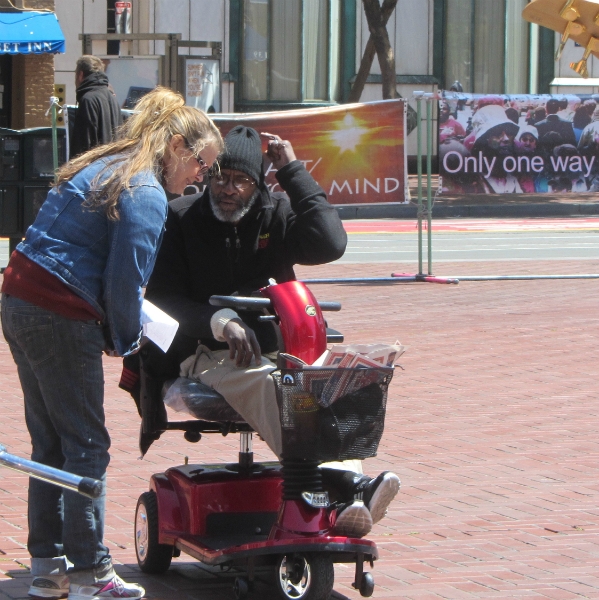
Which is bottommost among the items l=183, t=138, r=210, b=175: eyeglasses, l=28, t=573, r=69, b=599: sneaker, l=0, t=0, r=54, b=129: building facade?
l=28, t=573, r=69, b=599: sneaker

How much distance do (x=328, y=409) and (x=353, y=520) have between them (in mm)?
368

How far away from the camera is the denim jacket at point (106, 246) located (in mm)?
A: 3914

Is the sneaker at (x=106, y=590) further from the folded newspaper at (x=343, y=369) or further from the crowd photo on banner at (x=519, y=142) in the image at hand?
the crowd photo on banner at (x=519, y=142)

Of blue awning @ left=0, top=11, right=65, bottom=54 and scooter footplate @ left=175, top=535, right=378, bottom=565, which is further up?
blue awning @ left=0, top=11, right=65, bottom=54

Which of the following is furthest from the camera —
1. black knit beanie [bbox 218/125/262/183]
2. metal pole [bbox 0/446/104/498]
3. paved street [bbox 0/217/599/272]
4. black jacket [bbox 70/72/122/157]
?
paved street [bbox 0/217/599/272]

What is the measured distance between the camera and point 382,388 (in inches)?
160

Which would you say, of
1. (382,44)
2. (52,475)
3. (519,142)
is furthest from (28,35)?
(52,475)

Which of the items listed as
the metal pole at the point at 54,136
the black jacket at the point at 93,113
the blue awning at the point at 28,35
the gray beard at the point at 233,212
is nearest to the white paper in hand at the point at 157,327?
the gray beard at the point at 233,212

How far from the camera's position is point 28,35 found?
73.0 ft

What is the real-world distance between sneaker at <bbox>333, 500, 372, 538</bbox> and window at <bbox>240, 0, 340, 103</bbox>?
26.7m

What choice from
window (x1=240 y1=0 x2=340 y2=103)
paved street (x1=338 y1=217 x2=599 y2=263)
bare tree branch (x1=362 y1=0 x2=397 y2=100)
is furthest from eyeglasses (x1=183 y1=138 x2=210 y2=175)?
window (x1=240 y1=0 x2=340 y2=103)

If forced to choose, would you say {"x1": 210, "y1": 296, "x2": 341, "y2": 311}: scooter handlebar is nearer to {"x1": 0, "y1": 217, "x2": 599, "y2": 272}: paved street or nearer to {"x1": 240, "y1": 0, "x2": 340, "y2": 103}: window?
{"x1": 0, "y1": 217, "x2": 599, "y2": 272}: paved street

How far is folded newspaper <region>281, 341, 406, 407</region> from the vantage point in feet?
13.0

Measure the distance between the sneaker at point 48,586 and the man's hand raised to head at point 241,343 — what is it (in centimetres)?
93
